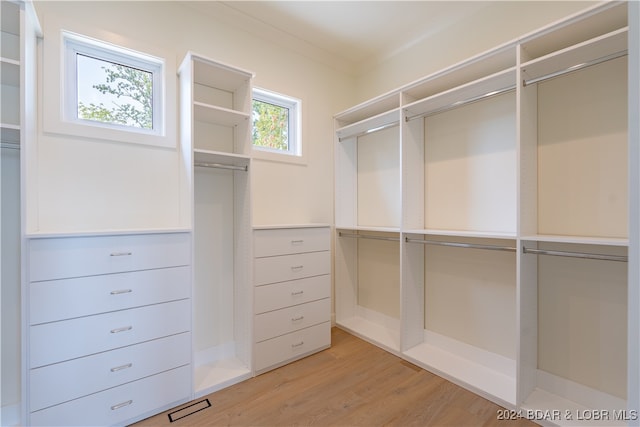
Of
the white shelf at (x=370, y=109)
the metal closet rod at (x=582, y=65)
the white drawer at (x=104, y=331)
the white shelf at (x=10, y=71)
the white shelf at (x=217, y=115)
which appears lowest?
the white drawer at (x=104, y=331)

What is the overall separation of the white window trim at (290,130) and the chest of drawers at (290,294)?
0.76 meters

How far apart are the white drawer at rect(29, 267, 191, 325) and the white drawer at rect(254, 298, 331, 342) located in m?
0.64

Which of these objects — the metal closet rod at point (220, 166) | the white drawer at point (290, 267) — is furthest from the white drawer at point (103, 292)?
the metal closet rod at point (220, 166)

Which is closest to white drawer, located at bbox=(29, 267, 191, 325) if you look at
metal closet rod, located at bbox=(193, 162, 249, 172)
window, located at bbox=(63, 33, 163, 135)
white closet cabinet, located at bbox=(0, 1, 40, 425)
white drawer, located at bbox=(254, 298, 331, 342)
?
white closet cabinet, located at bbox=(0, 1, 40, 425)

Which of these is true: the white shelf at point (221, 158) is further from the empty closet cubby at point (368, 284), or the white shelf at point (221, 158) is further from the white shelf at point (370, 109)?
the empty closet cubby at point (368, 284)

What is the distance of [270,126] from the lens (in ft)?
9.29

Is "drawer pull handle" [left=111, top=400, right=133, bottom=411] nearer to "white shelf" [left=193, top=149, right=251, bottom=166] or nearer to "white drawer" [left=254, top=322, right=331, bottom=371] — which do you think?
"white drawer" [left=254, top=322, right=331, bottom=371]

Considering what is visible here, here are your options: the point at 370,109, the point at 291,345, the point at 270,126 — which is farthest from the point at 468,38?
the point at 291,345

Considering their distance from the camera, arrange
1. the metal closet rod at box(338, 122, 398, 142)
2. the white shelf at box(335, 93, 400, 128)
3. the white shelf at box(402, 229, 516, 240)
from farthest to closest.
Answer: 1. the metal closet rod at box(338, 122, 398, 142)
2. the white shelf at box(335, 93, 400, 128)
3. the white shelf at box(402, 229, 516, 240)

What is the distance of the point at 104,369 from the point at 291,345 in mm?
1253

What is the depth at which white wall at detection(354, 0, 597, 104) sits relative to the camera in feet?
6.50

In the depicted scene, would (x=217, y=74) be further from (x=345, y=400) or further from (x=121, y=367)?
(x=345, y=400)

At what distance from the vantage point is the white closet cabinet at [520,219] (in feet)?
5.47

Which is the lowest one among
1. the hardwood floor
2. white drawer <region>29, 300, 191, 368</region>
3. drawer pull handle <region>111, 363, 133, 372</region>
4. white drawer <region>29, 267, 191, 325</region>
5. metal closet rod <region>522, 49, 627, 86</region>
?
the hardwood floor
